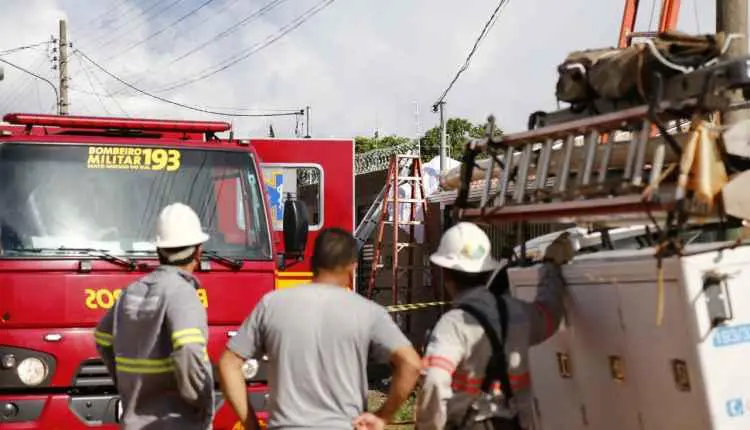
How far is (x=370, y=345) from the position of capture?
161 inches

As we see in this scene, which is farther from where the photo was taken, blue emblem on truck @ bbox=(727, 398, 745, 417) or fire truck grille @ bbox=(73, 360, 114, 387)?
fire truck grille @ bbox=(73, 360, 114, 387)

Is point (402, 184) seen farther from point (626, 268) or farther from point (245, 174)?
point (626, 268)

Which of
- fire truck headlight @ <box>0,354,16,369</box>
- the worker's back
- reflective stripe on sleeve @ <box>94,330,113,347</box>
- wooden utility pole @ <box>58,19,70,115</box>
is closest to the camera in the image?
the worker's back

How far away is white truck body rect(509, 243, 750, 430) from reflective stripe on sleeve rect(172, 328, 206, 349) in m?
1.51

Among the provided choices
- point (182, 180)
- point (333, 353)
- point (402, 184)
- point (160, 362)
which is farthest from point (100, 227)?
point (402, 184)

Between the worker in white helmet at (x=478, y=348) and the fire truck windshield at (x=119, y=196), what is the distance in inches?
109

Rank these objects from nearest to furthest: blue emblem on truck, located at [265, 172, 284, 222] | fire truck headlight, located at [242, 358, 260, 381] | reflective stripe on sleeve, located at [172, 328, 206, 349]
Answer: reflective stripe on sleeve, located at [172, 328, 206, 349] → fire truck headlight, located at [242, 358, 260, 381] → blue emblem on truck, located at [265, 172, 284, 222]

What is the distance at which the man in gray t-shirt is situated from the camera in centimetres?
398

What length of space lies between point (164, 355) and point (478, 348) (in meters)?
1.41

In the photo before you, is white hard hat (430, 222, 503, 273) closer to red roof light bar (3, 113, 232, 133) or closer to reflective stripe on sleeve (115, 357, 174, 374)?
reflective stripe on sleeve (115, 357, 174, 374)

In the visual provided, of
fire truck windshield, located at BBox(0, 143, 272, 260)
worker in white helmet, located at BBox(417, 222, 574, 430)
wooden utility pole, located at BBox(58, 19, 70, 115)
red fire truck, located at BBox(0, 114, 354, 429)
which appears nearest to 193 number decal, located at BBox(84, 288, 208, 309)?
red fire truck, located at BBox(0, 114, 354, 429)

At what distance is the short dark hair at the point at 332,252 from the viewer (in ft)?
13.5

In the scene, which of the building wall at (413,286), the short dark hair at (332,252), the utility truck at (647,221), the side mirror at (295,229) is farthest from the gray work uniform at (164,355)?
the building wall at (413,286)

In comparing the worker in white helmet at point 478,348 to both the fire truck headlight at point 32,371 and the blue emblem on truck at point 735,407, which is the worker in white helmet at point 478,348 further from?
the fire truck headlight at point 32,371
